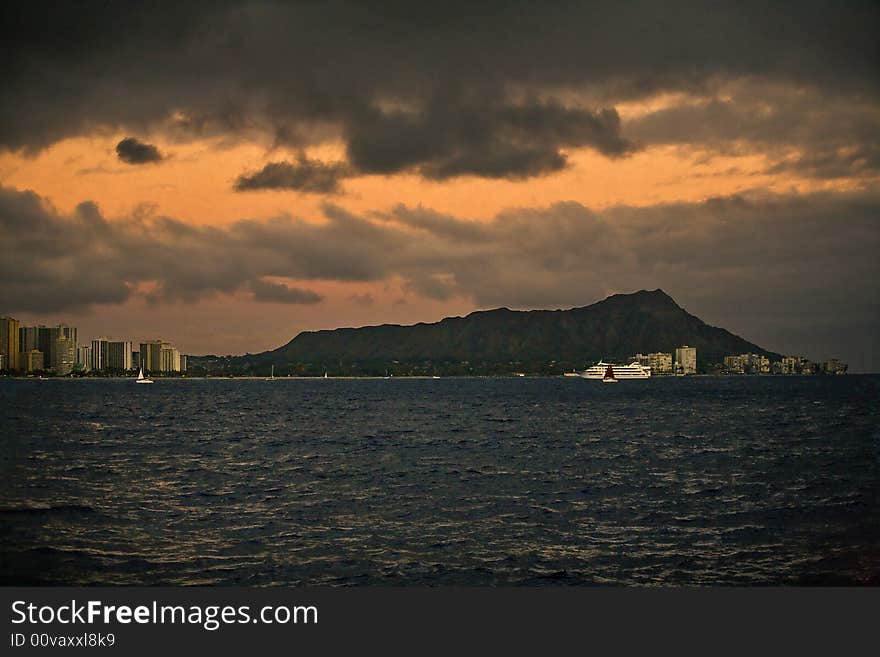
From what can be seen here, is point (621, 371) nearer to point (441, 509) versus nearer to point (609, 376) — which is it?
point (609, 376)

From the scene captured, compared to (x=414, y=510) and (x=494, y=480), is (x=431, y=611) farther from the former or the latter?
(x=494, y=480)

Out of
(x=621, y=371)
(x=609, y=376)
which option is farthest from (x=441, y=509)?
(x=621, y=371)

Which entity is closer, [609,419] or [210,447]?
[210,447]

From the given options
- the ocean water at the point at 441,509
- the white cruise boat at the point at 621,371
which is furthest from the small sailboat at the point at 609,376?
the ocean water at the point at 441,509

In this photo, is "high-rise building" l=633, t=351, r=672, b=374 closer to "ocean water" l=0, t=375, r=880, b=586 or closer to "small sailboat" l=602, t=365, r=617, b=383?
"small sailboat" l=602, t=365, r=617, b=383

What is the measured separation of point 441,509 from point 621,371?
153 metres

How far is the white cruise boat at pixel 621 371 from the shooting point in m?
169

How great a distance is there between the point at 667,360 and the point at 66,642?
197392mm

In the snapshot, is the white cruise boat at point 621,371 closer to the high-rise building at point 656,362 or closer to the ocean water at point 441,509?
the high-rise building at point 656,362

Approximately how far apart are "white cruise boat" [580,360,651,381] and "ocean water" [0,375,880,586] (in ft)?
418

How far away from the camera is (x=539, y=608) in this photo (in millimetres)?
11211

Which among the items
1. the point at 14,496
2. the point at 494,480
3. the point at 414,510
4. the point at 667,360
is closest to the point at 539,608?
the point at 414,510

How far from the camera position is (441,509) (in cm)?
1988

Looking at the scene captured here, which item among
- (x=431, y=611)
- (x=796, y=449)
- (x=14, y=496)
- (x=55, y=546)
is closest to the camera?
(x=431, y=611)
